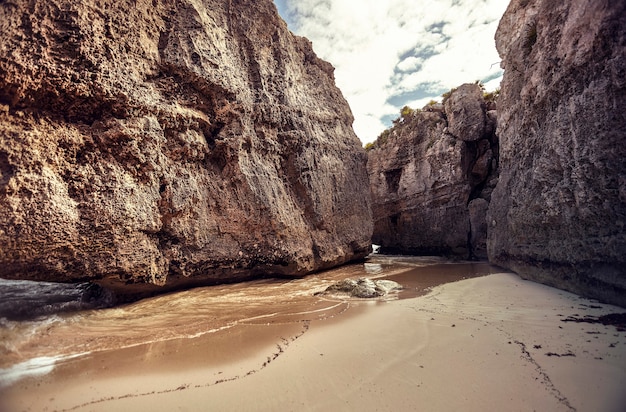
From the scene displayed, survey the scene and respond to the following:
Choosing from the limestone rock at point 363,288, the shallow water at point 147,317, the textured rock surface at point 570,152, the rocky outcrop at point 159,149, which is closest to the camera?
A: the shallow water at point 147,317

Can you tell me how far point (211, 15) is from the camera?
9539mm

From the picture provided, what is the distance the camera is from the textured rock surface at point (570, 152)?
4.81 m

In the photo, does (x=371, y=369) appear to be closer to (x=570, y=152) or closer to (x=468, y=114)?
(x=570, y=152)

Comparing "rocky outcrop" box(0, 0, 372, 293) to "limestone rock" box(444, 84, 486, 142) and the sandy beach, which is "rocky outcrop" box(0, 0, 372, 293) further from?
"limestone rock" box(444, 84, 486, 142)

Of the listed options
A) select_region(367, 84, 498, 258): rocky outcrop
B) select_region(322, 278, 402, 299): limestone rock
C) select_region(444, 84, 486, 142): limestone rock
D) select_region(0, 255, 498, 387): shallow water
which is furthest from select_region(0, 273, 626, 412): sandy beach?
select_region(444, 84, 486, 142): limestone rock

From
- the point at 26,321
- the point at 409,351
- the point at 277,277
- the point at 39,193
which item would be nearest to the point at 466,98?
the point at 277,277

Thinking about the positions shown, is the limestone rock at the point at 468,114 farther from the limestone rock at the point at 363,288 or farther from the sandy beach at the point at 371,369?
the sandy beach at the point at 371,369

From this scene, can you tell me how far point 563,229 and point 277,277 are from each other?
737 centimetres

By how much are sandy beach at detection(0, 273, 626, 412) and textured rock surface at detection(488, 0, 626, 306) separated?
1.19m

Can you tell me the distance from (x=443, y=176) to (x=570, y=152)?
391 inches

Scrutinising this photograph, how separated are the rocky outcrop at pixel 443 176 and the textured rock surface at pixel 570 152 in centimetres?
577

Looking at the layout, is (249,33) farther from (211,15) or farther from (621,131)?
(621,131)

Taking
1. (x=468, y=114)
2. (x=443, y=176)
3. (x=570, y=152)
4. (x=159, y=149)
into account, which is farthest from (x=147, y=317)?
(x=468, y=114)

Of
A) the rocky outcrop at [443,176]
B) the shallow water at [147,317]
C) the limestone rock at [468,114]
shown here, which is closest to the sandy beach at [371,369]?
the shallow water at [147,317]
